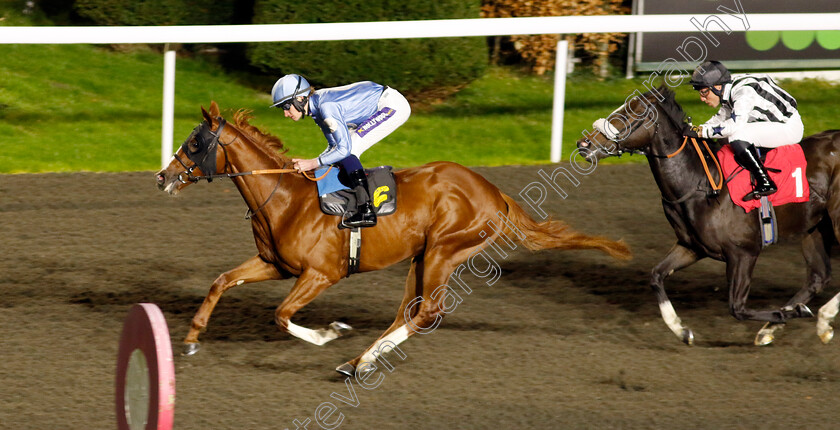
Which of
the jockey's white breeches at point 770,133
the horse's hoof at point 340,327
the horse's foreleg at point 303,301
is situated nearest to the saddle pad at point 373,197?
the horse's foreleg at point 303,301

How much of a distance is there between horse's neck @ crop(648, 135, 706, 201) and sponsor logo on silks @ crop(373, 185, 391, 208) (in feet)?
4.68

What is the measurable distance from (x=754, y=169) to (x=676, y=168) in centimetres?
40

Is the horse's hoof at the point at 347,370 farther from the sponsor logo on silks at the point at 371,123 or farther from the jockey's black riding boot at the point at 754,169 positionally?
the jockey's black riding boot at the point at 754,169

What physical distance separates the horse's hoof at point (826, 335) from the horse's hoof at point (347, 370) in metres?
2.54

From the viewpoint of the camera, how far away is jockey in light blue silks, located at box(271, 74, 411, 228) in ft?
17.3

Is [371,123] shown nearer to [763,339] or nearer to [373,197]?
[373,197]

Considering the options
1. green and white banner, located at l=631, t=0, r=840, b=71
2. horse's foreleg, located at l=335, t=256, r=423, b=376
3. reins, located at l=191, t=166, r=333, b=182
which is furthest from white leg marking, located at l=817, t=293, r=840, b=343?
green and white banner, located at l=631, t=0, r=840, b=71

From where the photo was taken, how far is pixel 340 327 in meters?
5.80

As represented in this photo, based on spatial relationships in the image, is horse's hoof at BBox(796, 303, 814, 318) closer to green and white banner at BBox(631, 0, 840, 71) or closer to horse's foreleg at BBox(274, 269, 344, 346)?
horse's foreleg at BBox(274, 269, 344, 346)

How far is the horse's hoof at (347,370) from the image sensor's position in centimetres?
521

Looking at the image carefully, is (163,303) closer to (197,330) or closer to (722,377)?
(197,330)

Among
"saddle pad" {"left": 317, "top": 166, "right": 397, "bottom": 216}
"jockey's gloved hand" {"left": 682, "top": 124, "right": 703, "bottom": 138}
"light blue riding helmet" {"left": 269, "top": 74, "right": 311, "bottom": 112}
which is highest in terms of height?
"light blue riding helmet" {"left": 269, "top": 74, "right": 311, "bottom": 112}

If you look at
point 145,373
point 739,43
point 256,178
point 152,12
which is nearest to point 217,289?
point 256,178

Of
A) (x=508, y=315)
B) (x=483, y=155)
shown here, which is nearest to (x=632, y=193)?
(x=483, y=155)
